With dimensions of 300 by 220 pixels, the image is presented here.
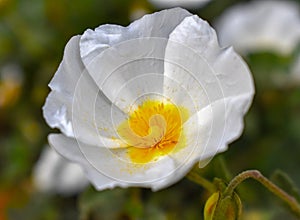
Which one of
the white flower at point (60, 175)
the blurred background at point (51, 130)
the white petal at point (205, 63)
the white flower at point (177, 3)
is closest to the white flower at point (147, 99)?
the white petal at point (205, 63)

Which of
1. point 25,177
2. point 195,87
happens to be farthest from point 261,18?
point 195,87

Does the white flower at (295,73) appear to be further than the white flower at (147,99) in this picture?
Yes

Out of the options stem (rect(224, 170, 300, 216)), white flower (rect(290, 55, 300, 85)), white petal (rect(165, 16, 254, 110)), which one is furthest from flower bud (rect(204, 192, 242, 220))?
white flower (rect(290, 55, 300, 85))

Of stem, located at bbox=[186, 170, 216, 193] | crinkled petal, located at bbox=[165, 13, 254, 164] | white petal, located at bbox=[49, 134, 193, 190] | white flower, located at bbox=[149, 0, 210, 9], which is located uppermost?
crinkled petal, located at bbox=[165, 13, 254, 164]

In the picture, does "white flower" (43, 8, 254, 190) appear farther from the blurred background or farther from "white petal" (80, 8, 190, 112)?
the blurred background

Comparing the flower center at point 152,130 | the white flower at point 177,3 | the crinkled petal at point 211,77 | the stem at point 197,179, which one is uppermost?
the crinkled petal at point 211,77

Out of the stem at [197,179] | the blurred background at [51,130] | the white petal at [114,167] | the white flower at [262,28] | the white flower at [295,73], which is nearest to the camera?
the white petal at [114,167]

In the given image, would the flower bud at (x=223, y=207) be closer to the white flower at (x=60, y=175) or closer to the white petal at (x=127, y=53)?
the white petal at (x=127, y=53)
